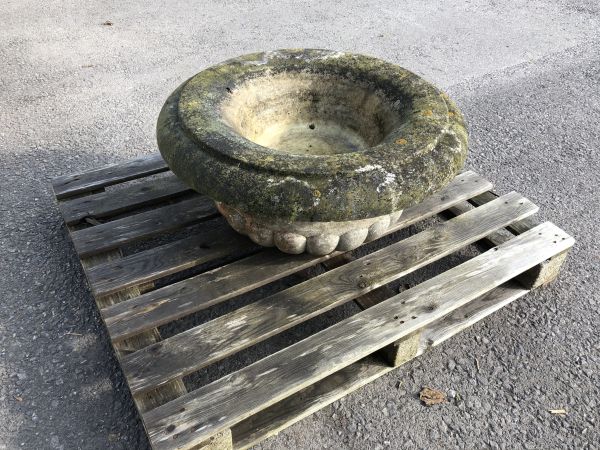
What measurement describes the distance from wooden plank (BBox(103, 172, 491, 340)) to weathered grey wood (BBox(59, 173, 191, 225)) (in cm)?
67

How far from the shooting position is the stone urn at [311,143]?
1581mm

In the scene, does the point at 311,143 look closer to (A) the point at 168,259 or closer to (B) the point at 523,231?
(A) the point at 168,259

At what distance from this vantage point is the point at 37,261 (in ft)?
7.93

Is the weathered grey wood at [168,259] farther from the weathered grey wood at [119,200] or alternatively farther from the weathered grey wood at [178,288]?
the weathered grey wood at [119,200]

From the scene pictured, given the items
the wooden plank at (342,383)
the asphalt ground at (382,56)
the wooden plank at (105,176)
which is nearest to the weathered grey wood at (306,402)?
the wooden plank at (342,383)

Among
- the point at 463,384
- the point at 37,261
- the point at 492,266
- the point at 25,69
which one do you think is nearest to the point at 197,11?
the point at 25,69

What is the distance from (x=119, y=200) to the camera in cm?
251

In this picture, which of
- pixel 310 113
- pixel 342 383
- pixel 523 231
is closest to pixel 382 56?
pixel 310 113

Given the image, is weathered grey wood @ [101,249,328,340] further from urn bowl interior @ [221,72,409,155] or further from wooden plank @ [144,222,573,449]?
urn bowl interior @ [221,72,409,155]

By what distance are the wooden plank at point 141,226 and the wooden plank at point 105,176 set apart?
369 millimetres

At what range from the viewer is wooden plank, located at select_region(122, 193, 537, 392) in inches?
67.4

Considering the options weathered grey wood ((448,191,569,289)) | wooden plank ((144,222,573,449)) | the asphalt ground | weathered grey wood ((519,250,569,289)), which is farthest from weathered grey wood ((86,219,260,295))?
weathered grey wood ((519,250,569,289))

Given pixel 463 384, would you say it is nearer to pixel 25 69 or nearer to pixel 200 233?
pixel 200 233

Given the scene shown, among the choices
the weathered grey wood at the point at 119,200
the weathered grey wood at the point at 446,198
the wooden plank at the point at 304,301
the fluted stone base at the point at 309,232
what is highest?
the fluted stone base at the point at 309,232
